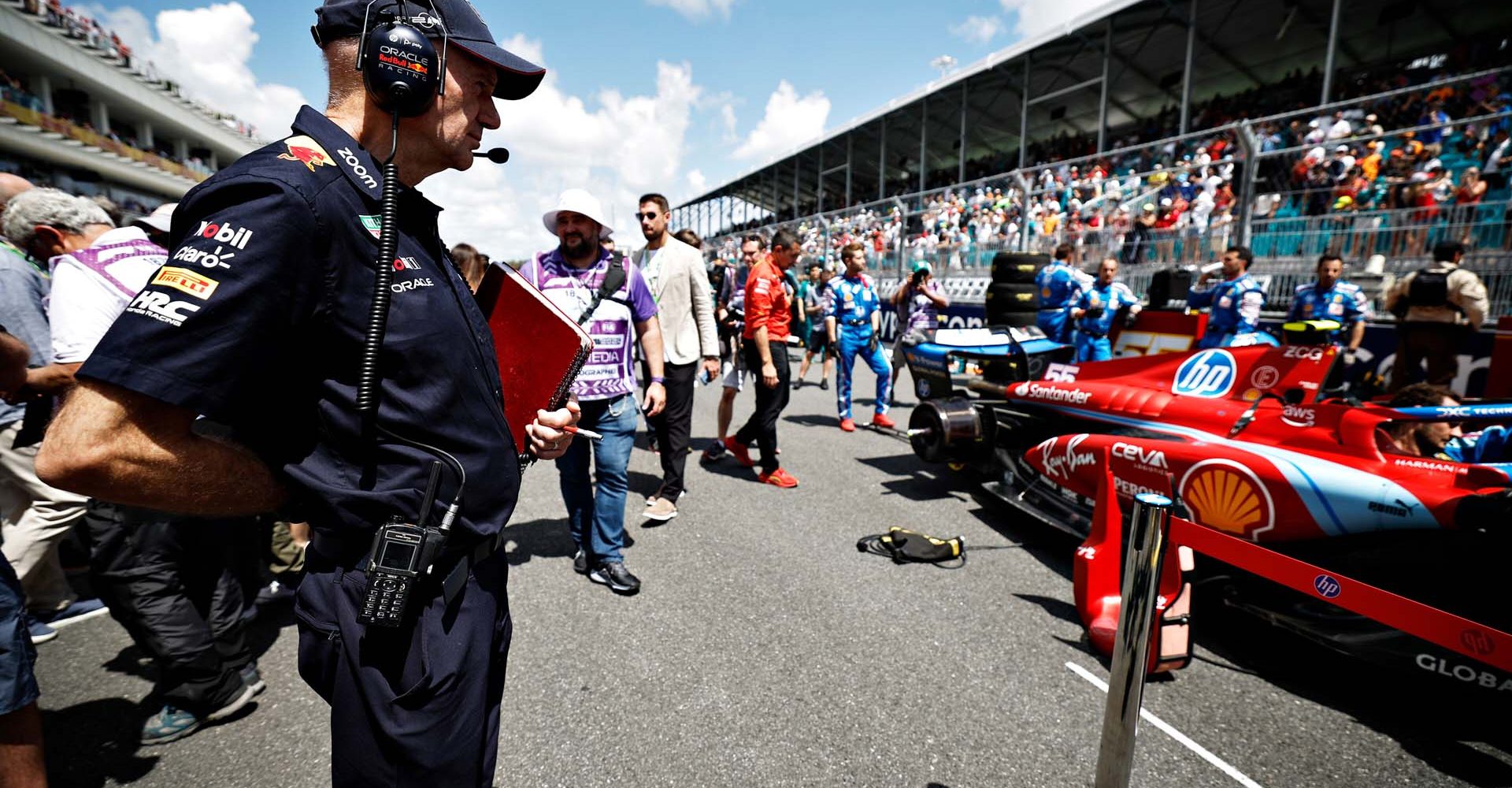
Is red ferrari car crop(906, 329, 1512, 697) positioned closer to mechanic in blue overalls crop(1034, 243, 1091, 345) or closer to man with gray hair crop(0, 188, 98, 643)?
mechanic in blue overalls crop(1034, 243, 1091, 345)

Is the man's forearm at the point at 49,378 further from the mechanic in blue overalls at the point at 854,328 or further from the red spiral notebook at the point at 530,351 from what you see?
the mechanic in blue overalls at the point at 854,328

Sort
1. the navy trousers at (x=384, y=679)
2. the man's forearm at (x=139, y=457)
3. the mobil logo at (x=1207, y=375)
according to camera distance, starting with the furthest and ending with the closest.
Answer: the mobil logo at (x=1207, y=375), the navy trousers at (x=384, y=679), the man's forearm at (x=139, y=457)

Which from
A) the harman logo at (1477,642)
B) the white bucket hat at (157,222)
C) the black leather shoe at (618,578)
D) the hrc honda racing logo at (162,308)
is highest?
the white bucket hat at (157,222)

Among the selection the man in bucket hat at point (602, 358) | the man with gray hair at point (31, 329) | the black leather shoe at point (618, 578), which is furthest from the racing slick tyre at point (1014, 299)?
the man with gray hair at point (31, 329)

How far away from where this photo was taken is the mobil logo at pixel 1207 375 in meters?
3.29

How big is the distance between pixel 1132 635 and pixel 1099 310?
6511mm

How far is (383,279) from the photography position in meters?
0.96

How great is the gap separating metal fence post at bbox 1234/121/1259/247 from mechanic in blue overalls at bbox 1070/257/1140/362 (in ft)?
5.14

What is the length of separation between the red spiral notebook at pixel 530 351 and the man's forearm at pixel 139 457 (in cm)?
49

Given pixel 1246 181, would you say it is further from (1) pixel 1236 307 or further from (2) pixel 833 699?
(2) pixel 833 699

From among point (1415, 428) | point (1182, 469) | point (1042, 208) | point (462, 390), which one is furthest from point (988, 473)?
point (1042, 208)

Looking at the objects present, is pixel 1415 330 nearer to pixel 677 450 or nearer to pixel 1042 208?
pixel 1042 208

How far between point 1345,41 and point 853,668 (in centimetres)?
2323

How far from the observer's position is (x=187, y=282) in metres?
0.84
